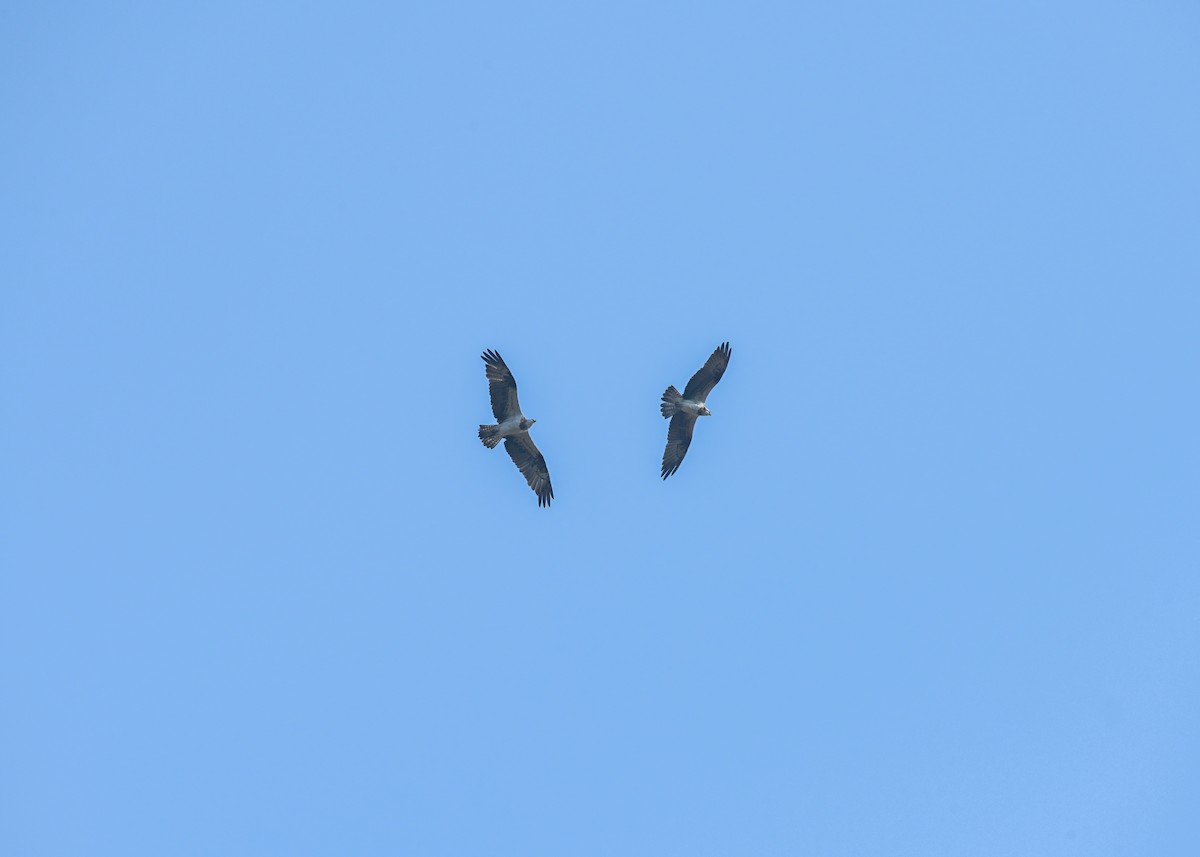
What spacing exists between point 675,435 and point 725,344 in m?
2.22

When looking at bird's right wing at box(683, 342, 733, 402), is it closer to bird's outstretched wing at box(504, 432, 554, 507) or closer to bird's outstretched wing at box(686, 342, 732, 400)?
bird's outstretched wing at box(686, 342, 732, 400)

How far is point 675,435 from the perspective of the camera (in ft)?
92.0

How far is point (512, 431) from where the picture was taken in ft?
90.3

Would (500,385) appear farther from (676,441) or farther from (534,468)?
(676,441)

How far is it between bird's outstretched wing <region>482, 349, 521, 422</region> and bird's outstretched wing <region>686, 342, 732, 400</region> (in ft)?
0.73

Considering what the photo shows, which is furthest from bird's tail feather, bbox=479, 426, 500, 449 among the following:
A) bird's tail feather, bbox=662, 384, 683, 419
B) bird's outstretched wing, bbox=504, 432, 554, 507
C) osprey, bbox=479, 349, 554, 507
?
bird's tail feather, bbox=662, 384, 683, 419

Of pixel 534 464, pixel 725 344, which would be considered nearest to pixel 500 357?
pixel 534 464

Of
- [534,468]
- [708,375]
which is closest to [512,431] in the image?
[534,468]

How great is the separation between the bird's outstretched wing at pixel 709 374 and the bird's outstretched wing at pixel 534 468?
1.61m

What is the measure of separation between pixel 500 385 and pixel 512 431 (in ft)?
3.91

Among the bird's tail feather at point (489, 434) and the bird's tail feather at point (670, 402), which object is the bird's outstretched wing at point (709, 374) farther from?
the bird's tail feather at point (489, 434)

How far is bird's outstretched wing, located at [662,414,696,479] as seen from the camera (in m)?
27.9

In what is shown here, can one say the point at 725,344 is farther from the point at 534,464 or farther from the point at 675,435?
the point at 534,464

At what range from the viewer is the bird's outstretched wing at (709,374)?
88.8ft
